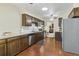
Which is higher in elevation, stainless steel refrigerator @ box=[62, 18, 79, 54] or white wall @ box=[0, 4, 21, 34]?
white wall @ box=[0, 4, 21, 34]

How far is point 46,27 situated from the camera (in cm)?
1165

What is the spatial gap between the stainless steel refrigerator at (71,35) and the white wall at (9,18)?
253 centimetres

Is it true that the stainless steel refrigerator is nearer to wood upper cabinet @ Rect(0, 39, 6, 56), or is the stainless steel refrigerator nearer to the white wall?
the white wall

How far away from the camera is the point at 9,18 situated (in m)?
5.88

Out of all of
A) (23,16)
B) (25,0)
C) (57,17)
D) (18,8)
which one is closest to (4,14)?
(18,8)

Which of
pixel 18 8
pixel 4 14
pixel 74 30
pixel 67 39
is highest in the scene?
pixel 18 8

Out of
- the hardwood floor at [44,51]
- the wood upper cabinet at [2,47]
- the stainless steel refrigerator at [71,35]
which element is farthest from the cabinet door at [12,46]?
the stainless steel refrigerator at [71,35]

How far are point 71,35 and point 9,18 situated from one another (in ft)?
9.45

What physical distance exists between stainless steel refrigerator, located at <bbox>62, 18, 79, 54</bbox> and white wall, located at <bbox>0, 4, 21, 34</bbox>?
2.53m

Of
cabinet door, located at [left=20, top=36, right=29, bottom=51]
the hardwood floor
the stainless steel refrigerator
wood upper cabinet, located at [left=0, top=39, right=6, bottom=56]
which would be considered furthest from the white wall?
the stainless steel refrigerator

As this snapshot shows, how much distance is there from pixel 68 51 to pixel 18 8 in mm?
3461

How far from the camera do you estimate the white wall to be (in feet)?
17.3

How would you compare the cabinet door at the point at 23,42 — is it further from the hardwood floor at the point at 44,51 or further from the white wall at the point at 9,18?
the white wall at the point at 9,18

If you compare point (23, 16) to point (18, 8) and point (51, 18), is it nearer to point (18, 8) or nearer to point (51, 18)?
point (18, 8)
